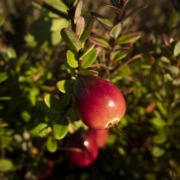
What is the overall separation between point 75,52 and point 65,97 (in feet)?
0.56

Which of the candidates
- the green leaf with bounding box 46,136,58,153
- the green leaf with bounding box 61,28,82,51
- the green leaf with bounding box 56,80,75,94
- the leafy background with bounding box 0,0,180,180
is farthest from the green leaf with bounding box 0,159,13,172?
the green leaf with bounding box 61,28,82,51

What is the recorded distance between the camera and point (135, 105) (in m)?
1.12

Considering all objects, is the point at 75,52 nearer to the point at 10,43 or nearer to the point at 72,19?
the point at 72,19

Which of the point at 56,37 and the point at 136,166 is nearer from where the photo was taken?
the point at 56,37

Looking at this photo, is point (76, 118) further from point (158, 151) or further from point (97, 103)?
point (158, 151)

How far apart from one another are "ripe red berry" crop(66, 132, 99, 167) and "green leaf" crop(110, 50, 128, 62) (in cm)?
57

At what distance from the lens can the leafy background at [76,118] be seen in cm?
78

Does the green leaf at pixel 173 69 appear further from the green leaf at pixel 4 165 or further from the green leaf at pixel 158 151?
the green leaf at pixel 4 165

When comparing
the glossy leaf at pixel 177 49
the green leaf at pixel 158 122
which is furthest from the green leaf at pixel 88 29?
the green leaf at pixel 158 122

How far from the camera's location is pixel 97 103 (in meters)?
0.50

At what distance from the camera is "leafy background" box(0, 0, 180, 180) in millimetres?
781

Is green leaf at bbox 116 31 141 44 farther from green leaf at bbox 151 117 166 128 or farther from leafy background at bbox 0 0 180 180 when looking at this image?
green leaf at bbox 151 117 166 128

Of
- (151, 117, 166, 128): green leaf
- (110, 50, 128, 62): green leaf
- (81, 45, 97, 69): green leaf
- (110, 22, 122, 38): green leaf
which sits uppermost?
(110, 22, 122, 38): green leaf

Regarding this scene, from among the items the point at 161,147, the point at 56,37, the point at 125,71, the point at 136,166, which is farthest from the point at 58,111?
the point at 136,166
